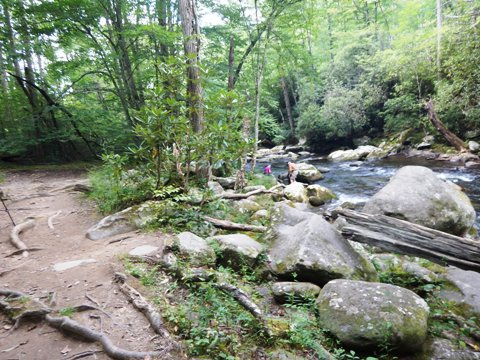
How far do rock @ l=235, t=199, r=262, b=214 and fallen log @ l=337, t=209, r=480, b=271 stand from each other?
2647 mm

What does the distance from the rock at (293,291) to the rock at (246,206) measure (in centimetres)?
305

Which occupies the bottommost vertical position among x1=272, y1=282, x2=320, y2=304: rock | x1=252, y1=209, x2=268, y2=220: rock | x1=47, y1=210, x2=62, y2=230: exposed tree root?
x1=272, y1=282, x2=320, y2=304: rock

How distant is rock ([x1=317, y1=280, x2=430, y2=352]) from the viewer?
108 inches

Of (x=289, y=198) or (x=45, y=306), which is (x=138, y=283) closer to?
(x=45, y=306)

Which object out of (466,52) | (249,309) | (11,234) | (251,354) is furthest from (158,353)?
(466,52)

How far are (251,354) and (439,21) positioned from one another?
1929 cm

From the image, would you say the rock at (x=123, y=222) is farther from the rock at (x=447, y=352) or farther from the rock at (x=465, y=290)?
the rock at (x=465, y=290)

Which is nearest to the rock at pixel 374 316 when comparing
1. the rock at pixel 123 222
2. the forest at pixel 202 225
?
the forest at pixel 202 225

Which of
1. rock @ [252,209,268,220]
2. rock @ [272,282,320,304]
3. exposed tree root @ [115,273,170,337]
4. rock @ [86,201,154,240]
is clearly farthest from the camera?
rock @ [252,209,268,220]

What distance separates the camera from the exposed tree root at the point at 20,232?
4.30 m

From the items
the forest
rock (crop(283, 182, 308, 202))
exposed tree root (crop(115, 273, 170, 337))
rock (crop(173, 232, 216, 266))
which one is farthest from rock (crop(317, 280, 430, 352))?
rock (crop(283, 182, 308, 202))

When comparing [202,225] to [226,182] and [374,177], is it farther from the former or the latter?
[374,177]

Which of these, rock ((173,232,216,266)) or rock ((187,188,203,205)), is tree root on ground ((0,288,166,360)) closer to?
rock ((173,232,216,266))

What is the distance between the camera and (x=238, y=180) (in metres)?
8.68
